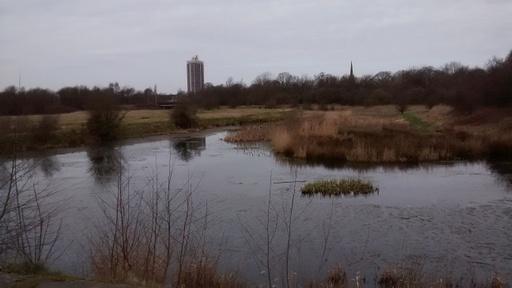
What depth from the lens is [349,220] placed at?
1278cm

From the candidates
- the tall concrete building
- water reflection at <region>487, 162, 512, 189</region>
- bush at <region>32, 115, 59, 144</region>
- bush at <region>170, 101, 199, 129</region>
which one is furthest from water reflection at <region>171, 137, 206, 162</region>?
the tall concrete building

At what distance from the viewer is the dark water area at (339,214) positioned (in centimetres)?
945

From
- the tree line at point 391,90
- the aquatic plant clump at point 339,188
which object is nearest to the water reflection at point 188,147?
the aquatic plant clump at point 339,188

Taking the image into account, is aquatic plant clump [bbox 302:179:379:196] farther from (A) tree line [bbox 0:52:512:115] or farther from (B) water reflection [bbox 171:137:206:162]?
(A) tree line [bbox 0:52:512:115]

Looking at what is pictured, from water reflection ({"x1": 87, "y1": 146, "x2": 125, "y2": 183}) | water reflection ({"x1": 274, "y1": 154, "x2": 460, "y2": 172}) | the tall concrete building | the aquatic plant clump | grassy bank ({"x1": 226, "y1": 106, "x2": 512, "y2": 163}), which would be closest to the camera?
the aquatic plant clump

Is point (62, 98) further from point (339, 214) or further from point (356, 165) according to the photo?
point (339, 214)

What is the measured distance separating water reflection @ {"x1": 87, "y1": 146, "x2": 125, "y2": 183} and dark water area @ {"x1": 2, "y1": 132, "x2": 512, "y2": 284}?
10cm

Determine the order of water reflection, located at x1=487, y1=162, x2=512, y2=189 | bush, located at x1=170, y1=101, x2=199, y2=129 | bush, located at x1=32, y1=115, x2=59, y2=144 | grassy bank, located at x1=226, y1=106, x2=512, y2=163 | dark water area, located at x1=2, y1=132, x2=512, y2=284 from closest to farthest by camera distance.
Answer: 1. dark water area, located at x1=2, y1=132, x2=512, y2=284
2. water reflection, located at x1=487, y1=162, x2=512, y2=189
3. grassy bank, located at x1=226, y1=106, x2=512, y2=163
4. bush, located at x1=32, y1=115, x2=59, y2=144
5. bush, located at x1=170, y1=101, x2=199, y2=129

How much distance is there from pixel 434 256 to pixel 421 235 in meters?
1.62

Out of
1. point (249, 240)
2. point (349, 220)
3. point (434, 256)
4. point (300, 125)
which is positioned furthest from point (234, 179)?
point (300, 125)

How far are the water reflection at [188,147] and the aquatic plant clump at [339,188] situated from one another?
422 inches

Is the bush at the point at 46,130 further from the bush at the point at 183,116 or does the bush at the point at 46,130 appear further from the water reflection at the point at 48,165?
the bush at the point at 183,116

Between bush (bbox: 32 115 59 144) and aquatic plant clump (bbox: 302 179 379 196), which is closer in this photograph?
aquatic plant clump (bbox: 302 179 379 196)

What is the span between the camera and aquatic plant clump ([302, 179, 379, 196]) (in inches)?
645
